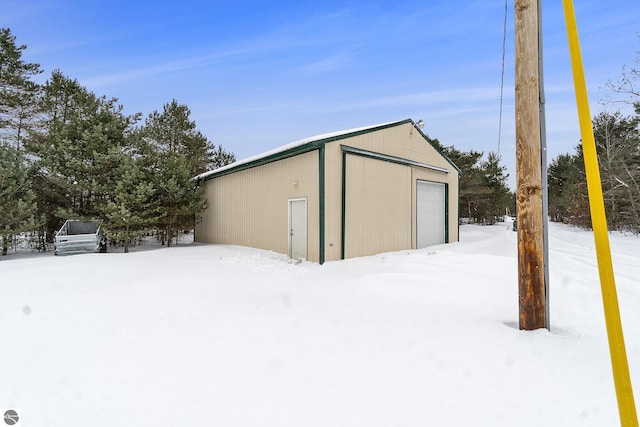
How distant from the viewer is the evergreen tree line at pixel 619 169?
42.7 feet

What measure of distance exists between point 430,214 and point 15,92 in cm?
2054

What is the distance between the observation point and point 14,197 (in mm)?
9227

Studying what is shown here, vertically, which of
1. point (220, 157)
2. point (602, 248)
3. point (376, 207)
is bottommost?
point (602, 248)

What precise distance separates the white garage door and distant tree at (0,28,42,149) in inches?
738

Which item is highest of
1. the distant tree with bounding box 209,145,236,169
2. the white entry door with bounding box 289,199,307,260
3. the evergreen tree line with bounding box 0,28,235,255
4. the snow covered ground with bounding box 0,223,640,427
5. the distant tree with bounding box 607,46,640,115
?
the distant tree with bounding box 607,46,640,115

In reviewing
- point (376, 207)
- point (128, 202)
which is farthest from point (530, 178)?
point (128, 202)

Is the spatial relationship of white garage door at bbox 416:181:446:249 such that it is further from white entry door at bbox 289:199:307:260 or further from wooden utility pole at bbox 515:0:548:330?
wooden utility pole at bbox 515:0:548:330

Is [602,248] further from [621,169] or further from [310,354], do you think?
[621,169]

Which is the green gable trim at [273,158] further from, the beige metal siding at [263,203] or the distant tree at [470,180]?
the distant tree at [470,180]

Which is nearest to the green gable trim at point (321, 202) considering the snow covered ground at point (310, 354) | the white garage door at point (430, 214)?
the snow covered ground at point (310, 354)

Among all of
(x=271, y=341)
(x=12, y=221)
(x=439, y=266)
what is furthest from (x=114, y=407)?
(x=12, y=221)

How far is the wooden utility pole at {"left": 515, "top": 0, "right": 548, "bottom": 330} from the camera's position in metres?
2.91

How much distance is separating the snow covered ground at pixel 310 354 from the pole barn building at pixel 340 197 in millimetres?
3010

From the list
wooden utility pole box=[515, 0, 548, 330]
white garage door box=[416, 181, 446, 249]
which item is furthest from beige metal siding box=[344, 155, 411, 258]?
wooden utility pole box=[515, 0, 548, 330]
